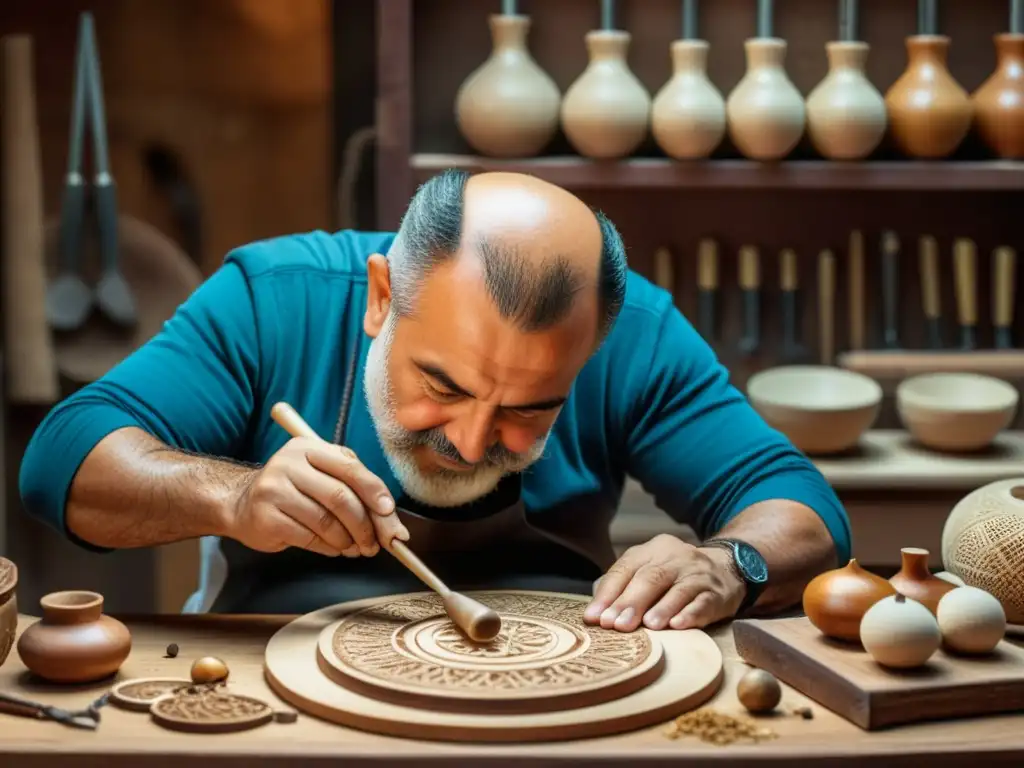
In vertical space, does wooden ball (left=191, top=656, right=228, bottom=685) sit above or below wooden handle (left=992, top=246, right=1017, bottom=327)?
below

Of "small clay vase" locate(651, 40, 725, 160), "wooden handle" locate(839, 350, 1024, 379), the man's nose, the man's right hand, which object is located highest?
"small clay vase" locate(651, 40, 725, 160)

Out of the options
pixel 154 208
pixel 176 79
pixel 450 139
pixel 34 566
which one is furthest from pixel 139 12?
pixel 34 566

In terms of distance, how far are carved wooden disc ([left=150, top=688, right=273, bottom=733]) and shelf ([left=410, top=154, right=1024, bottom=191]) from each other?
2265 millimetres

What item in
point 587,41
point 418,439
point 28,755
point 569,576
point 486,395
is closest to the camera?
point 28,755

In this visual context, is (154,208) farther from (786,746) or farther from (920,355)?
(786,746)

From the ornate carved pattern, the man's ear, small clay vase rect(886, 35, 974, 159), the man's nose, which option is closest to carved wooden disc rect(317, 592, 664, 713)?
the ornate carved pattern

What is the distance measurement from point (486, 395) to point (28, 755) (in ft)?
2.67

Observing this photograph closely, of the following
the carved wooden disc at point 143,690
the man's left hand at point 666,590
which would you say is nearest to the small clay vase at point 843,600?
the man's left hand at point 666,590

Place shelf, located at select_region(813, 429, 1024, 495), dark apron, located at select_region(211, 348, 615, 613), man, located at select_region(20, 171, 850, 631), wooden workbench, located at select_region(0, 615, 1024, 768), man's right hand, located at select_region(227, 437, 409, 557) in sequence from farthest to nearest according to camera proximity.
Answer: shelf, located at select_region(813, 429, 1024, 495)
dark apron, located at select_region(211, 348, 615, 613)
man, located at select_region(20, 171, 850, 631)
man's right hand, located at select_region(227, 437, 409, 557)
wooden workbench, located at select_region(0, 615, 1024, 768)

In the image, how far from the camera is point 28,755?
5.61 feet

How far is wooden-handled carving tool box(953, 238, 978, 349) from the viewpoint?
164 inches

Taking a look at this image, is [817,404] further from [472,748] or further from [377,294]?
[472,748]

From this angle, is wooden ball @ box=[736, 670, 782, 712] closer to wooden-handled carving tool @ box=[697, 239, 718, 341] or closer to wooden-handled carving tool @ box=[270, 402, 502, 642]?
wooden-handled carving tool @ box=[270, 402, 502, 642]

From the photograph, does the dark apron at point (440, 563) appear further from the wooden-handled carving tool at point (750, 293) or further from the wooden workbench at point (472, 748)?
the wooden-handled carving tool at point (750, 293)
